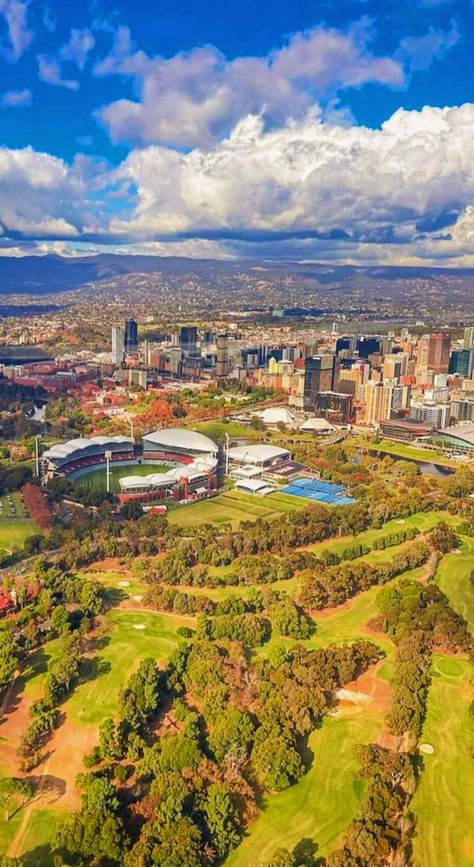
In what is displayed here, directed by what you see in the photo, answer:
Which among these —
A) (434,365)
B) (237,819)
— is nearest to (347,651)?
(237,819)

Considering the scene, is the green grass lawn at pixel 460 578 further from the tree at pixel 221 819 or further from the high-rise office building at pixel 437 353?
the high-rise office building at pixel 437 353

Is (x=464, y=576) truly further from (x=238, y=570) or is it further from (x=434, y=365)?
(x=434, y=365)

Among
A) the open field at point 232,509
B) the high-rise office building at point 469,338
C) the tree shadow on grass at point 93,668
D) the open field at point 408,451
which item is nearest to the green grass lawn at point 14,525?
the open field at point 232,509

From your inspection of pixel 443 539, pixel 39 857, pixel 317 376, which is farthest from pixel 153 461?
pixel 39 857

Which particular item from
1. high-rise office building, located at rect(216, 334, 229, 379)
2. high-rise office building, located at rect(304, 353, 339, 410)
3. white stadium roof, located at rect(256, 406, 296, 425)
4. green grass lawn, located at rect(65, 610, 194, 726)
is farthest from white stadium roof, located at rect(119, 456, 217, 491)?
high-rise office building, located at rect(216, 334, 229, 379)

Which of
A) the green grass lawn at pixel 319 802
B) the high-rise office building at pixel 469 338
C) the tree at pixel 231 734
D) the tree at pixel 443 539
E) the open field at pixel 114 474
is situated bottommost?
the open field at pixel 114 474

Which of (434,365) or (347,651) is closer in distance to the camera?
(347,651)
